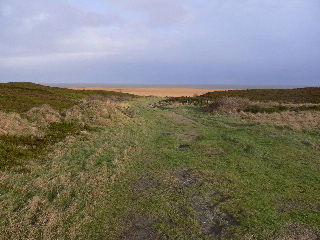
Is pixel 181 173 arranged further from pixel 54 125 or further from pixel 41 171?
pixel 54 125

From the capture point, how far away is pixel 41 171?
11.8m

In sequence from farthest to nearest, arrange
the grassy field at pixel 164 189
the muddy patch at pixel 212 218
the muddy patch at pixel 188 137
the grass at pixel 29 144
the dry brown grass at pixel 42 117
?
the dry brown grass at pixel 42 117
the muddy patch at pixel 188 137
the grass at pixel 29 144
the grassy field at pixel 164 189
the muddy patch at pixel 212 218

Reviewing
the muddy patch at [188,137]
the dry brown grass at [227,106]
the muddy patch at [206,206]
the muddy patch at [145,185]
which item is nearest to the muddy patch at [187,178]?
the muddy patch at [206,206]

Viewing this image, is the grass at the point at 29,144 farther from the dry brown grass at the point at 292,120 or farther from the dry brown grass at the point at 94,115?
the dry brown grass at the point at 292,120

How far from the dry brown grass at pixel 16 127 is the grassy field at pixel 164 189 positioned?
1.93 ft

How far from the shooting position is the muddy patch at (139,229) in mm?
7156

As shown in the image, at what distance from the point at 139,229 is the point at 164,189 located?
2537 millimetres

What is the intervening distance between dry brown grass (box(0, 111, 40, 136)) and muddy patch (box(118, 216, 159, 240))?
38.1 feet

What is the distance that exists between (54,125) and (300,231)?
54.7 feet

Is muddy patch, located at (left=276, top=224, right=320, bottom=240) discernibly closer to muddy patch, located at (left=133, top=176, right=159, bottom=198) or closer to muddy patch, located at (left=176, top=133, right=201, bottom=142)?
muddy patch, located at (left=133, top=176, right=159, bottom=198)

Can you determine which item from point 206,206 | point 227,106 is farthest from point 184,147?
point 227,106

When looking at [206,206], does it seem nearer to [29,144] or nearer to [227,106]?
[29,144]

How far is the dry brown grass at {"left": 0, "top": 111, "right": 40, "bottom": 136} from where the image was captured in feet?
57.0

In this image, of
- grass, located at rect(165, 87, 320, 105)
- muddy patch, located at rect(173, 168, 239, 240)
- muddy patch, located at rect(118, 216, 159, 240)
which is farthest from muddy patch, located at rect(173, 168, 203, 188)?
grass, located at rect(165, 87, 320, 105)
